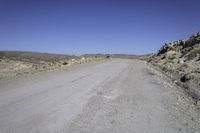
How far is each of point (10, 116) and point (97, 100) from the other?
3.88 m

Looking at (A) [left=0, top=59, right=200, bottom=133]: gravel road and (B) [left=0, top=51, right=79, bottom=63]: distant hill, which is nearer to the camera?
(A) [left=0, top=59, right=200, bottom=133]: gravel road

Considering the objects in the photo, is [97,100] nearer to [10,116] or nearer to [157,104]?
[157,104]

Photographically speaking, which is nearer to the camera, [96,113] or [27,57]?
[96,113]

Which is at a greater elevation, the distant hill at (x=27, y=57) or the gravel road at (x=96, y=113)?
the gravel road at (x=96, y=113)

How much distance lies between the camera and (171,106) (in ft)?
32.9

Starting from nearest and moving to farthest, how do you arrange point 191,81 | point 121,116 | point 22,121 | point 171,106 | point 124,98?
point 22,121, point 121,116, point 171,106, point 124,98, point 191,81

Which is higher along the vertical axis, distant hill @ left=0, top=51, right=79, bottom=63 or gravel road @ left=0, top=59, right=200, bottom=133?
gravel road @ left=0, top=59, right=200, bottom=133

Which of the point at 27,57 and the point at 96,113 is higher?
the point at 96,113

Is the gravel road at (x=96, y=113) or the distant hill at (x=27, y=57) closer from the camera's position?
the gravel road at (x=96, y=113)

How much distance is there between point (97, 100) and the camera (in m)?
Result: 10.6

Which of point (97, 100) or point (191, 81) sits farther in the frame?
point (191, 81)

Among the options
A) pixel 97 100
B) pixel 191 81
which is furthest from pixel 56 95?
pixel 191 81

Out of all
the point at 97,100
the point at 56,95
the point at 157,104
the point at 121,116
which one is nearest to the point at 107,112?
the point at 121,116

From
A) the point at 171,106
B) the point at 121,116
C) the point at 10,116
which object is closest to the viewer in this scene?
the point at 10,116
